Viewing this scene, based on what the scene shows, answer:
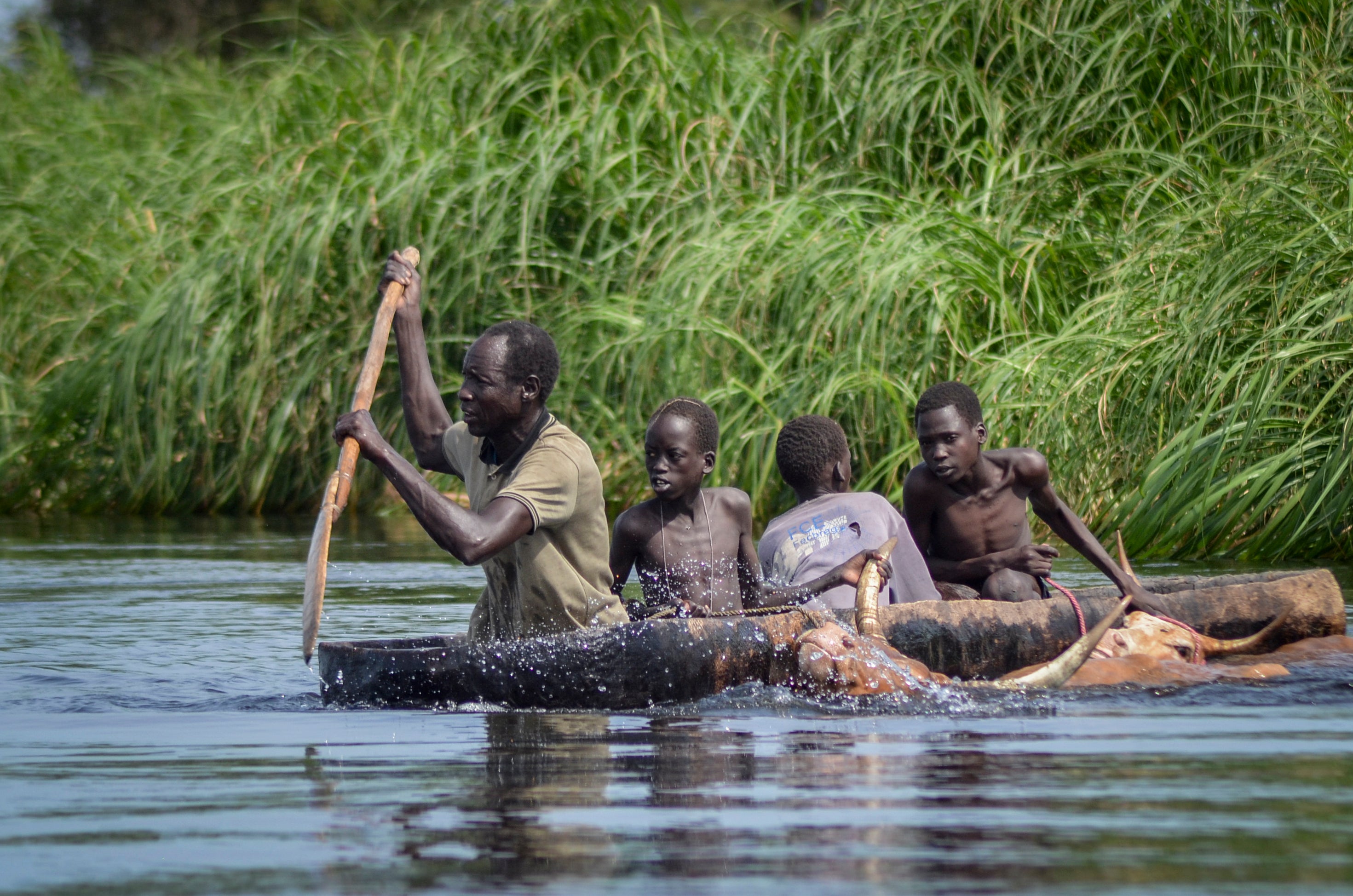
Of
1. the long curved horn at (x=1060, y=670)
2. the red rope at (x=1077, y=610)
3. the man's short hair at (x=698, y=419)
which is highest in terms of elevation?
the man's short hair at (x=698, y=419)

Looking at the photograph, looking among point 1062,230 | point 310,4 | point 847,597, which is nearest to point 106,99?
point 310,4

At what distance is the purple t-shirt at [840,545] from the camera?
5.66 metres

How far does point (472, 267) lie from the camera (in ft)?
38.3

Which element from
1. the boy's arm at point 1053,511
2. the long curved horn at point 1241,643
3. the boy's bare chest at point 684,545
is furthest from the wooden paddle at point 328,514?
the long curved horn at point 1241,643

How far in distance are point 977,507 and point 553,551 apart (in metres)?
1.78

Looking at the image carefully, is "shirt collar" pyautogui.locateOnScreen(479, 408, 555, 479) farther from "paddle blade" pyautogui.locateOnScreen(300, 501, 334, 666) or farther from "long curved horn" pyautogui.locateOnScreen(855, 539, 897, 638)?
"long curved horn" pyautogui.locateOnScreen(855, 539, 897, 638)

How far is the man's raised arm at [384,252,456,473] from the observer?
5633mm

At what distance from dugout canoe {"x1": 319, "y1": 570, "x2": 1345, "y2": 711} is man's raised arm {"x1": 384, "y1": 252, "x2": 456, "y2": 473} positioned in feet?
1.93

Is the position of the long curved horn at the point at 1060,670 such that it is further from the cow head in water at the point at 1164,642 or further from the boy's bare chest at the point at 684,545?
the boy's bare chest at the point at 684,545

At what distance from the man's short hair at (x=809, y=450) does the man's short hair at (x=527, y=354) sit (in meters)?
1.10

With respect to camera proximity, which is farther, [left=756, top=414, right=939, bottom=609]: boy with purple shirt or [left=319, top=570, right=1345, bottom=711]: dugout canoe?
[left=756, top=414, right=939, bottom=609]: boy with purple shirt

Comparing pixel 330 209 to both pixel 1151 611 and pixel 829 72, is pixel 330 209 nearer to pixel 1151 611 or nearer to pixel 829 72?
pixel 829 72

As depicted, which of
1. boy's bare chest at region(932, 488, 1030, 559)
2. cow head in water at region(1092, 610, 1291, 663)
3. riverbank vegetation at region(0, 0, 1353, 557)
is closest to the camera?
cow head in water at region(1092, 610, 1291, 663)

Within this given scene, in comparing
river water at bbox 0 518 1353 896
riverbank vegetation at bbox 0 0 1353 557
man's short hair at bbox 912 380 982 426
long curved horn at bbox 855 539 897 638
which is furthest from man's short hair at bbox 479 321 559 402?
riverbank vegetation at bbox 0 0 1353 557
